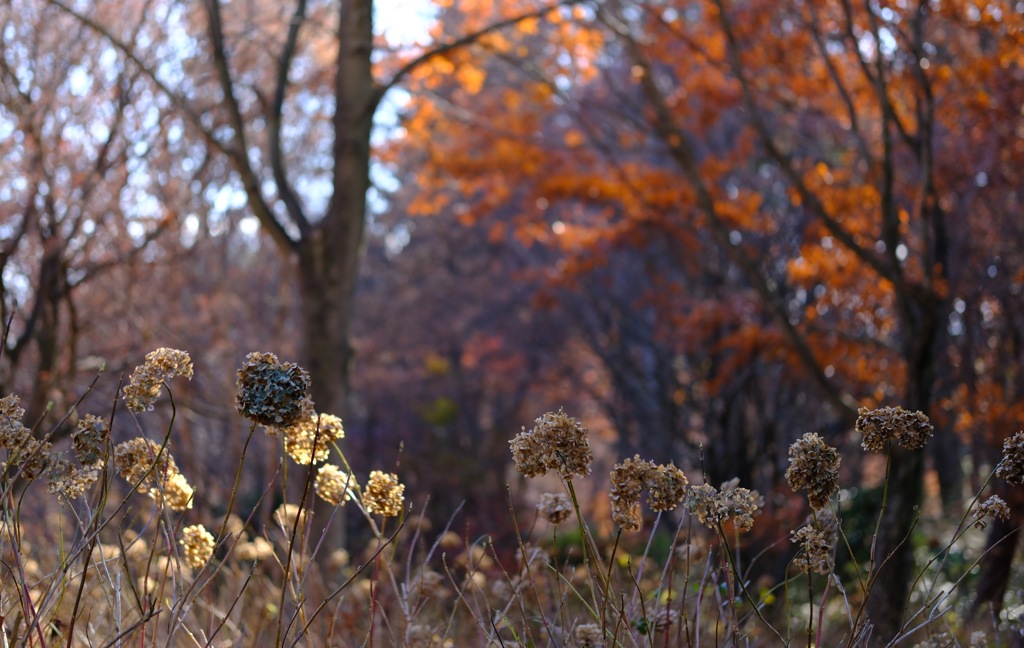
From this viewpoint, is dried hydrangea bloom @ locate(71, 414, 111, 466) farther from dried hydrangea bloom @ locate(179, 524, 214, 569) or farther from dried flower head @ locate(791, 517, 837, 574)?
dried flower head @ locate(791, 517, 837, 574)

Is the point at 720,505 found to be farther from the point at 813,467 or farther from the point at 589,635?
the point at 589,635

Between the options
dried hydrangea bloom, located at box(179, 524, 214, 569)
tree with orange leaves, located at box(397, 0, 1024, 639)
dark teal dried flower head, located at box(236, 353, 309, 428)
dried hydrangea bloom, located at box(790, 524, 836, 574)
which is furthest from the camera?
tree with orange leaves, located at box(397, 0, 1024, 639)

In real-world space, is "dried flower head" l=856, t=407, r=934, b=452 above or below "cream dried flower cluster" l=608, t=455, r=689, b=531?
above

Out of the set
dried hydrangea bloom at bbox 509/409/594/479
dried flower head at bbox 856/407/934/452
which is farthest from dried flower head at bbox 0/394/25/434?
dried flower head at bbox 856/407/934/452

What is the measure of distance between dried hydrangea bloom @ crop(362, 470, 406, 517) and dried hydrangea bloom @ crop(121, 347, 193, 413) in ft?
1.31

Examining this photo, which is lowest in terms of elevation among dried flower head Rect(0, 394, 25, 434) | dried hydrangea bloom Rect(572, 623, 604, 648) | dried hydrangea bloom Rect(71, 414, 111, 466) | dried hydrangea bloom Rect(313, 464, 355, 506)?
dried hydrangea bloom Rect(572, 623, 604, 648)

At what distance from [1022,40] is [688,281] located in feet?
16.2

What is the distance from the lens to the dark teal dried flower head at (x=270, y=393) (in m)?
1.48

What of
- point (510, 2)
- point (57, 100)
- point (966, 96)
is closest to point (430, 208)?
point (510, 2)

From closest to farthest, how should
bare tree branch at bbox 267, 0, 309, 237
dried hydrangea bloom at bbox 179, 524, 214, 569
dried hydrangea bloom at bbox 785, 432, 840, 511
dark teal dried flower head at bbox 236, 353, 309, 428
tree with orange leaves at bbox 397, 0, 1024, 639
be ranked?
dark teal dried flower head at bbox 236, 353, 309, 428 → dried hydrangea bloom at bbox 785, 432, 840, 511 → dried hydrangea bloom at bbox 179, 524, 214, 569 → tree with orange leaves at bbox 397, 0, 1024, 639 → bare tree branch at bbox 267, 0, 309, 237

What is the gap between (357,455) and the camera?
13.4 metres

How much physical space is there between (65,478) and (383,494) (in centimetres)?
54

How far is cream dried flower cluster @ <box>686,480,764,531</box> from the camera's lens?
5.32ft

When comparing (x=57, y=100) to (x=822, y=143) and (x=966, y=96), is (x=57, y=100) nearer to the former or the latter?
(x=966, y=96)
